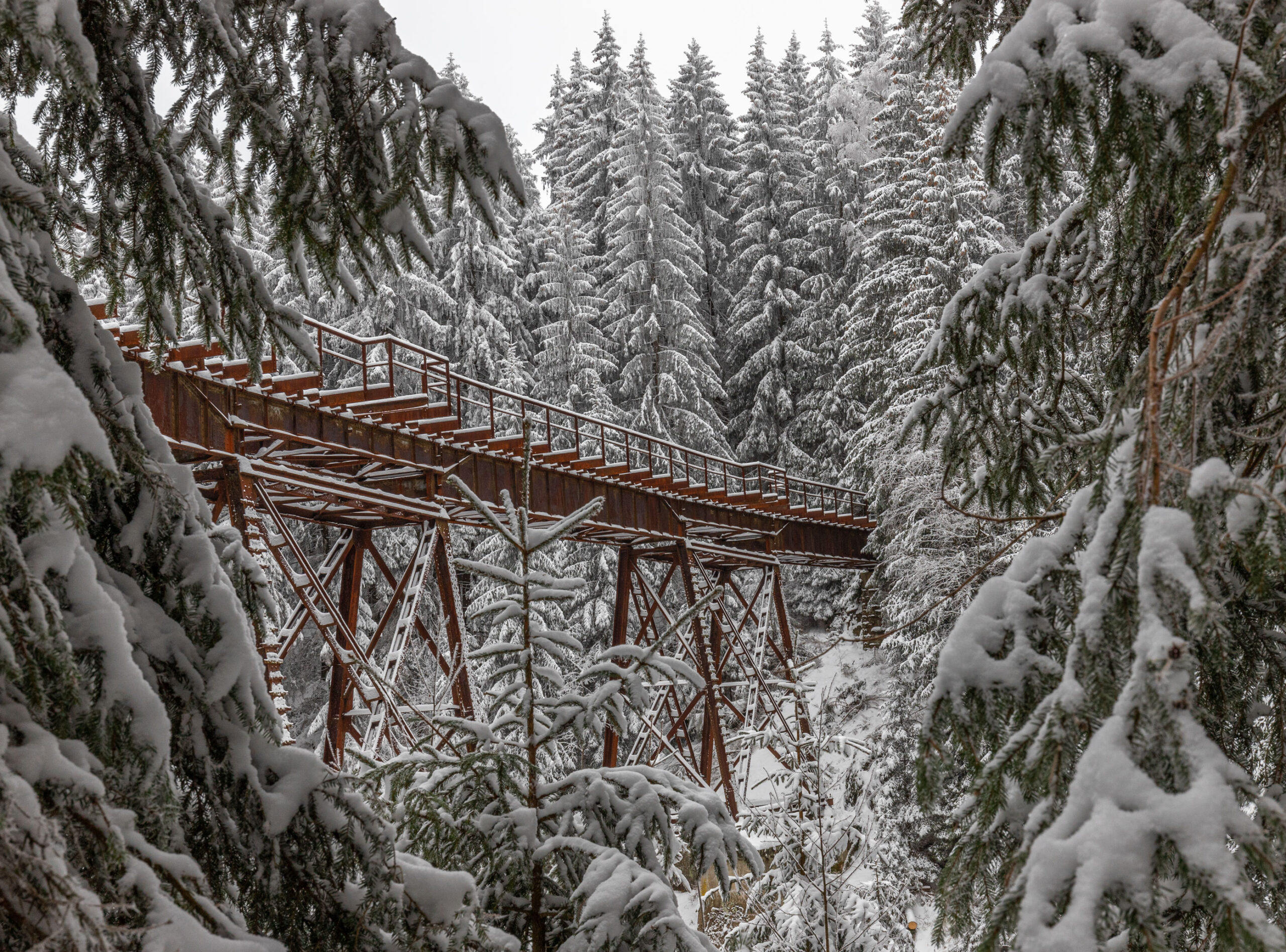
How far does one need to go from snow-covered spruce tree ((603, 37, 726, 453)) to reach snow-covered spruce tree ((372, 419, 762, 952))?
24530mm

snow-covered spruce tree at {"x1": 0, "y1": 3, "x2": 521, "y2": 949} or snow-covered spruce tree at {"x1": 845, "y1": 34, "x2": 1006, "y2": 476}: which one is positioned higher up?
snow-covered spruce tree at {"x1": 845, "y1": 34, "x2": 1006, "y2": 476}

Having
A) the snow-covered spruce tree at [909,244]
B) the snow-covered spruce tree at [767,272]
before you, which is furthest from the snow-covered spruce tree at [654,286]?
the snow-covered spruce tree at [909,244]

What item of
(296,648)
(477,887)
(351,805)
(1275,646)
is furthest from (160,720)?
(296,648)

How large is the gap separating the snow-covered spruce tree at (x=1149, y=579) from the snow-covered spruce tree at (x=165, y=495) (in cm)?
133

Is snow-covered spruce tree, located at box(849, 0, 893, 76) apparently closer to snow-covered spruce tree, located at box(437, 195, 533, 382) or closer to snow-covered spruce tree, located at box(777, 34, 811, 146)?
snow-covered spruce tree, located at box(777, 34, 811, 146)

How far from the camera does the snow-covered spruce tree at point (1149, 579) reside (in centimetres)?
135

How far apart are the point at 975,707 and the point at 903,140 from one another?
2185 cm

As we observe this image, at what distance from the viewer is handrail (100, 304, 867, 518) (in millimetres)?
12617

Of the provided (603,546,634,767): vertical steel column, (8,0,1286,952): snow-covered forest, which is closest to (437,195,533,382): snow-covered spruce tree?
(603,546,634,767): vertical steel column

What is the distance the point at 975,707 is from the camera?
83.7 inches

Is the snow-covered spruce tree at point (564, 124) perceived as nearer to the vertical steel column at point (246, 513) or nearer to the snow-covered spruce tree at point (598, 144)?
the snow-covered spruce tree at point (598, 144)

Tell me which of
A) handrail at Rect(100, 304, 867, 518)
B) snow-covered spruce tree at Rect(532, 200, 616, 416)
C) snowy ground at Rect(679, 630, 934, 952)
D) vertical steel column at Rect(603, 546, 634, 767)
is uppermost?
snow-covered spruce tree at Rect(532, 200, 616, 416)

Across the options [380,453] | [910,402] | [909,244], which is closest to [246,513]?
[380,453]

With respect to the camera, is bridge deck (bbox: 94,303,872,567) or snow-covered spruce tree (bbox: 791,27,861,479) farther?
snow-covered spruce tree (bbox: 791,27,861,479)
